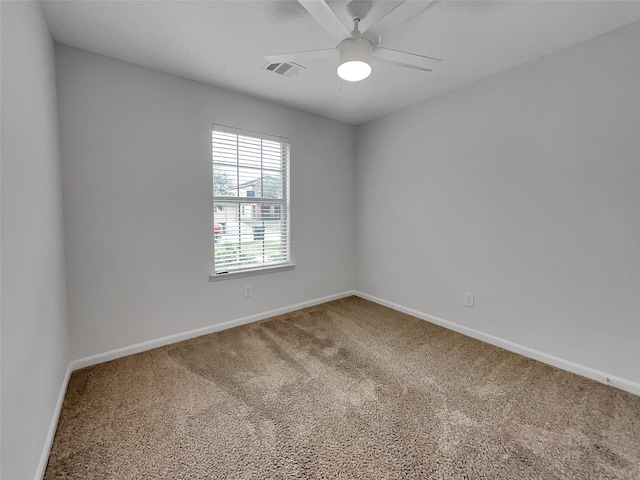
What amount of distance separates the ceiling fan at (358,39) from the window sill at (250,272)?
1968 mm

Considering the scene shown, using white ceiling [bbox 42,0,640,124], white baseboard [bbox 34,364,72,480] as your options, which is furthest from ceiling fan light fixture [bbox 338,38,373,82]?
white baseboard [bbox 34,364,72,480]

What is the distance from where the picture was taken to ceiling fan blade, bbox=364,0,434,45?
4.09ft

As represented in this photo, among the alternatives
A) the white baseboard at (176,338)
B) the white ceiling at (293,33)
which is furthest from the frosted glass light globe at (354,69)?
the white baseboard at (176,338)

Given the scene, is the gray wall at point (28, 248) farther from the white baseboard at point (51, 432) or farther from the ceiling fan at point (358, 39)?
the ceiling fan at point (358, 39)

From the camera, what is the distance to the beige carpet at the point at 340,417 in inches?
53.2

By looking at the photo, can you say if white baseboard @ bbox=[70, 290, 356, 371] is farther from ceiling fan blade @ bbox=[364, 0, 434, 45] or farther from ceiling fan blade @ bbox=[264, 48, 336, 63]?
ceiling fan blade @ bbox=[364, 0, 434, 45]

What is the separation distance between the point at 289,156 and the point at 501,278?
2.51 meters

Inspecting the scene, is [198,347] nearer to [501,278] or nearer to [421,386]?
[421,386]

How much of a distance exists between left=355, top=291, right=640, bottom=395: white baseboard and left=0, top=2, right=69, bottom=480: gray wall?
122 inches

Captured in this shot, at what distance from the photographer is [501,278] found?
2549 millimetres

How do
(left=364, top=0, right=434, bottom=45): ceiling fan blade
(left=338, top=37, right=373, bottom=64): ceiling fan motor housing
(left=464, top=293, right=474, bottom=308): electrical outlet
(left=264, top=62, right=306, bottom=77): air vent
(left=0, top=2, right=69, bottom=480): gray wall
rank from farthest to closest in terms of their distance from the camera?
1. (left=464, top=293, right=474, bottom=308): electrical outlet
2. (left=264, top=62, right=306, bottom=77): air vent
3. (left=338, top=37, right=373, bottom=64): ceiling fan motor housing
4. (left=364, top=0, right=434, bottom=45): ceiling fan blade
5. (left=0, top=2, right=69, bottom=480): gray wall

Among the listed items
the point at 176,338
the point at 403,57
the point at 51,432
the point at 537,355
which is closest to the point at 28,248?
the point at 51,432

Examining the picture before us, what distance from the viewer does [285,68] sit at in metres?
2.32

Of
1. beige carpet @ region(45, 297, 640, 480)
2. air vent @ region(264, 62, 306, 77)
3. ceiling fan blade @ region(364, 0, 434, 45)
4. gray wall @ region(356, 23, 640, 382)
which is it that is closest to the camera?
ceiling fan blade @ region(364, 0, 434, 45)
